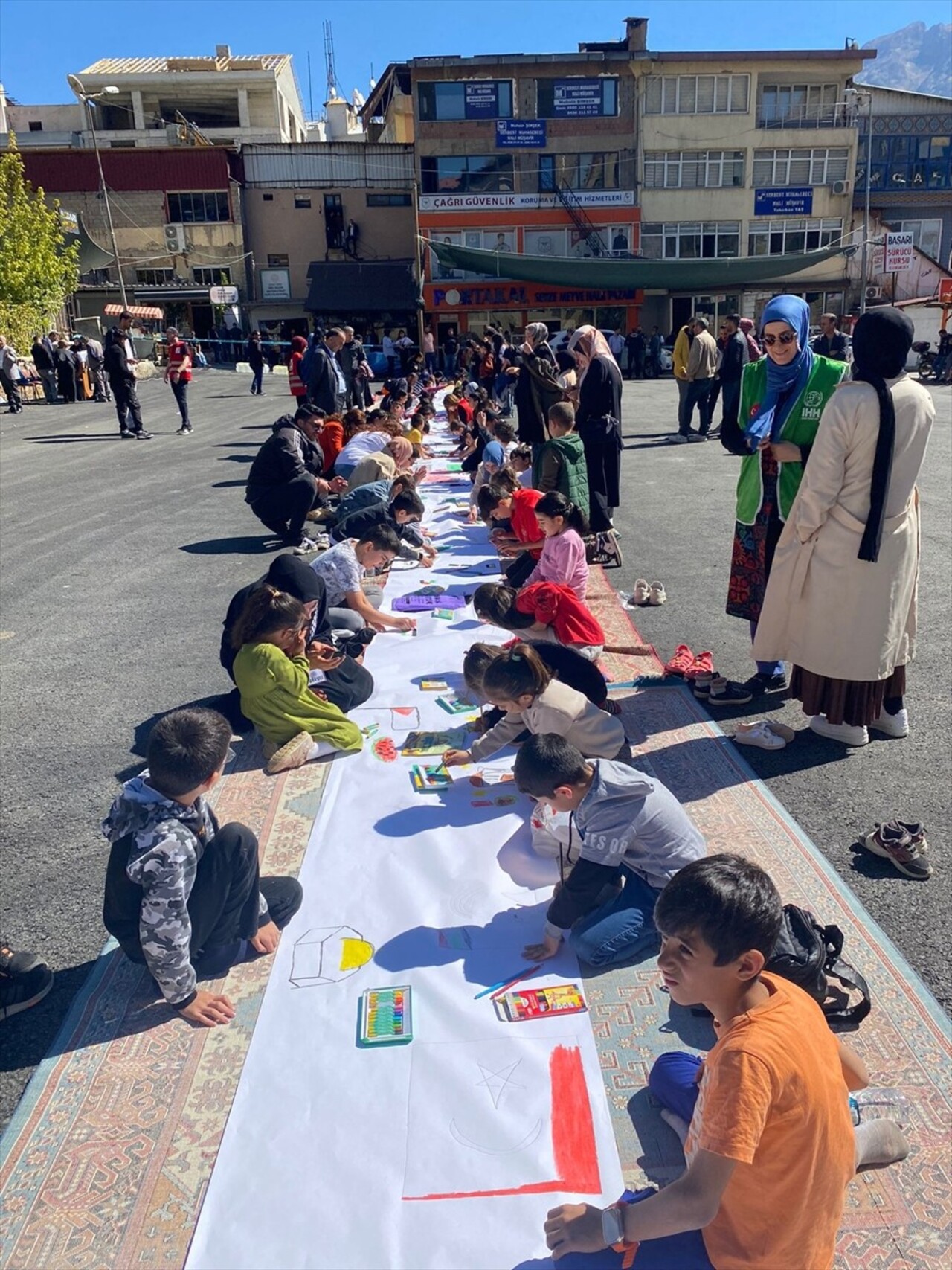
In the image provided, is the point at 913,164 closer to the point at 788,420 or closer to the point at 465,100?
the point at 465,100

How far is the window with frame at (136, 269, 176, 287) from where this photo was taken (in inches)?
1447

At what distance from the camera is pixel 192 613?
6688 mm

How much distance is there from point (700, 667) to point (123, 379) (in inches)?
505

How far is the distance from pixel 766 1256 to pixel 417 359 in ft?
78.0

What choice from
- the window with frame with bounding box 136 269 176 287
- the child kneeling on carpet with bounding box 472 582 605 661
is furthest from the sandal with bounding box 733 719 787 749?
the window with frame with bounding box 136 269 176 287

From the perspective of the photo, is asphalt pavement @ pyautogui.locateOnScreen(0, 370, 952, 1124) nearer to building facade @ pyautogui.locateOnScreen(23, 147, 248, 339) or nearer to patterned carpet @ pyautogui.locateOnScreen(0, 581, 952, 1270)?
patterned carpet @ pyautogui.locateOnScreen(0, 581, 952, 1270)

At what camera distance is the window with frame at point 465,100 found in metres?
32.7

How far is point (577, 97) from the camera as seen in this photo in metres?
32.8

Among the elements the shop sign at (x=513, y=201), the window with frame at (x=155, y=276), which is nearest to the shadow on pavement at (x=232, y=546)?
the shop sign at (x=513, y=201)

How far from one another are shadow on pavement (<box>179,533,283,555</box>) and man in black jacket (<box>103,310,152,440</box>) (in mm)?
7004

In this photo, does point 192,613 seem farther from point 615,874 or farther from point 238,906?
point 615,874

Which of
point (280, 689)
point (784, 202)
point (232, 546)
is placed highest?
point (784, 202)

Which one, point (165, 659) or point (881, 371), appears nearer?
point (881, 371)

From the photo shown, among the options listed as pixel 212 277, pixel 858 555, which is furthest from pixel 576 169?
pixel 858 555
